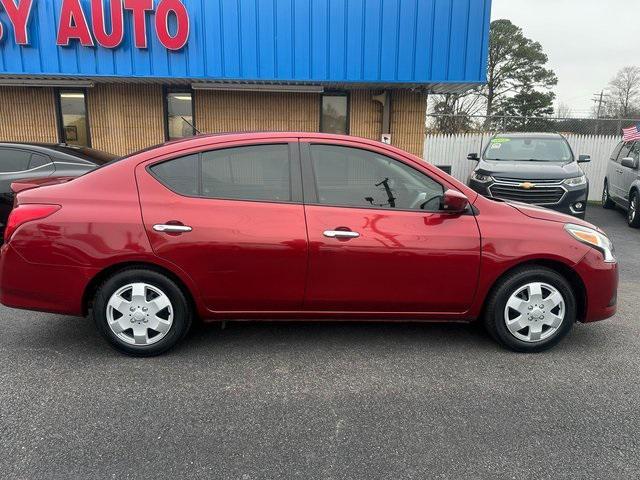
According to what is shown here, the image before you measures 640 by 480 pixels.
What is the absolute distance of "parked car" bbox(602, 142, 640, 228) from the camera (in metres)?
9.26

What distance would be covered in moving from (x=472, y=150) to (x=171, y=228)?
1132 cm

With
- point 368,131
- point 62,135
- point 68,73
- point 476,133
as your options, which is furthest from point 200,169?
point 476,133

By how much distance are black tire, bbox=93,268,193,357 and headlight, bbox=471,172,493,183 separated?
20.6 feet

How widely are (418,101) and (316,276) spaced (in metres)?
8.06

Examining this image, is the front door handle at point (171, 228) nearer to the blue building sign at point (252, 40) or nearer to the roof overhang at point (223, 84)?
the blue building sign at point (252, 40)

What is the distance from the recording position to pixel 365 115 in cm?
1060

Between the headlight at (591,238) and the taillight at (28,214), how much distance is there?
367cm

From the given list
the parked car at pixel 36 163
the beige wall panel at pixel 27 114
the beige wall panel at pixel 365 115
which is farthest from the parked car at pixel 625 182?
the beige wall panel at pixel 27 114

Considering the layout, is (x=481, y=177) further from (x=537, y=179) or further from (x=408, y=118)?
(x=408, y=118)

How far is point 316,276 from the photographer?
3443 mm

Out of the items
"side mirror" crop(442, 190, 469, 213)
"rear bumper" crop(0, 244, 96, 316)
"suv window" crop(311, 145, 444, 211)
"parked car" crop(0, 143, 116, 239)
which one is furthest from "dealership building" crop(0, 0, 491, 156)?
"rear bumper" crop(0, 244, 96, 316)

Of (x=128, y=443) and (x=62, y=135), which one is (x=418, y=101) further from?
(x=128, y=443)

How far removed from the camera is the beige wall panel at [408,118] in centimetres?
1046

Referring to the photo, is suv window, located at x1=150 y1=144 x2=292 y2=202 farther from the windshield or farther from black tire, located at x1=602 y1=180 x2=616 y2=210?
black tire, located at x1=602 y1=180 x2=616 y2=210
